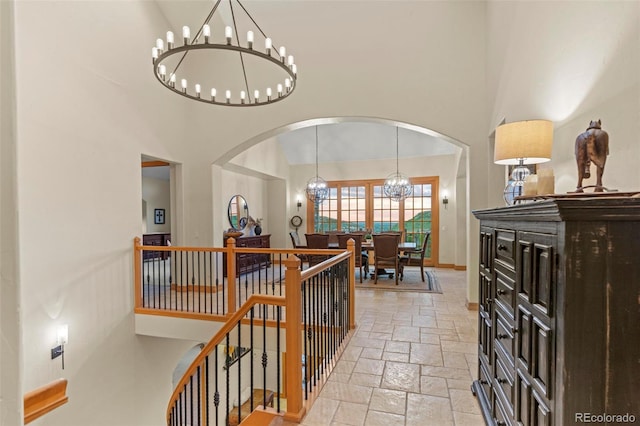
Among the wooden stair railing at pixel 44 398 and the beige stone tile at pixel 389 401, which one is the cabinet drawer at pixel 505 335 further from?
the wooden stair railing at pixel 44 398

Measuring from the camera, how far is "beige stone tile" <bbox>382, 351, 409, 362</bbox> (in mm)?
3146

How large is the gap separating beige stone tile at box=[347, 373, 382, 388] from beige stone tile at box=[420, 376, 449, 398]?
1.17 ft

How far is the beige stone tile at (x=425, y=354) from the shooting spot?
3.10 meters

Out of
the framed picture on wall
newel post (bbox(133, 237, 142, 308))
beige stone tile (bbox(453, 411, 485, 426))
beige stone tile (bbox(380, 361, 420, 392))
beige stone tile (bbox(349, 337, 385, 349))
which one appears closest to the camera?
beige stone tile (bbox(453, 411, 485, 426))

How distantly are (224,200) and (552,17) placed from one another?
269 inches

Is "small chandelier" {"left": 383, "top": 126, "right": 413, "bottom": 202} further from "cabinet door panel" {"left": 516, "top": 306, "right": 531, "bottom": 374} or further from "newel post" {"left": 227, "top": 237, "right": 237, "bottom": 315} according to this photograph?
"cabinet door panel" {"left": 516, "top": 306, "right": 531, "bottom": 374}

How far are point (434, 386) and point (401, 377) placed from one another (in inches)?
10.8

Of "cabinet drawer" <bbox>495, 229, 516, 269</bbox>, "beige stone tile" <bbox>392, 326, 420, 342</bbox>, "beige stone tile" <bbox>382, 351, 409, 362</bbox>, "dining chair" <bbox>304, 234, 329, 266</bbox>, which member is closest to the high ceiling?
"dining chair" <bbox>304, 234, 329, 266</bbox>

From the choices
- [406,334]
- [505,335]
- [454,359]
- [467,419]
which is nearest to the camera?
[505,335]

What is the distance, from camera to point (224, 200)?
7848 millimetres

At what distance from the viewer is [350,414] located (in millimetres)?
2277

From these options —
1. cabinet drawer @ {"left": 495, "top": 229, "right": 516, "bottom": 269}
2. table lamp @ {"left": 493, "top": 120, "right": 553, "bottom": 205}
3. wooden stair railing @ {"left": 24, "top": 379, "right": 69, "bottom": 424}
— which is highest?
table lamp @ {"left": 493, "top": 120, "right": 553, "bottom": 205}

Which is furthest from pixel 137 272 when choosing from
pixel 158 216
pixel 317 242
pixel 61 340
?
pixel 158 216

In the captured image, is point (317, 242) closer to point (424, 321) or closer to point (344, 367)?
point (424, 321)
